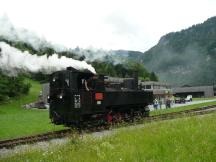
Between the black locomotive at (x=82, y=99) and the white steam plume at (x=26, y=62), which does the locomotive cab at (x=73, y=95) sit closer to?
the black locomotive at (x=82, y=99)

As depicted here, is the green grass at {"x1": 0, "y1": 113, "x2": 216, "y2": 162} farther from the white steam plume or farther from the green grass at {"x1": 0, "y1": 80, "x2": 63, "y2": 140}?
the white steam plume

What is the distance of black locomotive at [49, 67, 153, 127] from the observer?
21.4m

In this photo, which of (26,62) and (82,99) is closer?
(82,99)

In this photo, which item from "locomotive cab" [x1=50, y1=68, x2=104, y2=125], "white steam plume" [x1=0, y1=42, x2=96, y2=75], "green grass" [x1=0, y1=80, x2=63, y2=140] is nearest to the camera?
"locomotive cab" [x1=50, y1=68, x2=104, y2=125]

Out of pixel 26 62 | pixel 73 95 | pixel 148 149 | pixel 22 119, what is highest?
pixel 26 62

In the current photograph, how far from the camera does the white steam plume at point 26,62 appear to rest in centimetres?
2370

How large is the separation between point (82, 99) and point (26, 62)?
21.3 feet

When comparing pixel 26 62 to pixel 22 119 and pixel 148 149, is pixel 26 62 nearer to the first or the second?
pixel 22 119

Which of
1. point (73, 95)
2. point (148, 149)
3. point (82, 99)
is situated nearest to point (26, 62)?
point (73, 95)

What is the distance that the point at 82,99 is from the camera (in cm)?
2161

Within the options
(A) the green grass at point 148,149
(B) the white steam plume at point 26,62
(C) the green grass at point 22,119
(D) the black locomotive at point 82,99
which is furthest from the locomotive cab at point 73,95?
(A) the green grass at point 148,149

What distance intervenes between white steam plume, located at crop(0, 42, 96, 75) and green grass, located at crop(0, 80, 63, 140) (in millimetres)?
3867

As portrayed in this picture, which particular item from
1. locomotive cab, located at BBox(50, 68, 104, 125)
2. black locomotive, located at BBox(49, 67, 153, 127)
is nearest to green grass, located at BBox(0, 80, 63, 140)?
locomotive cab, located at BBox(50, 68, 104, 125)

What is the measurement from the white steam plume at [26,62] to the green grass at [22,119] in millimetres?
3867
